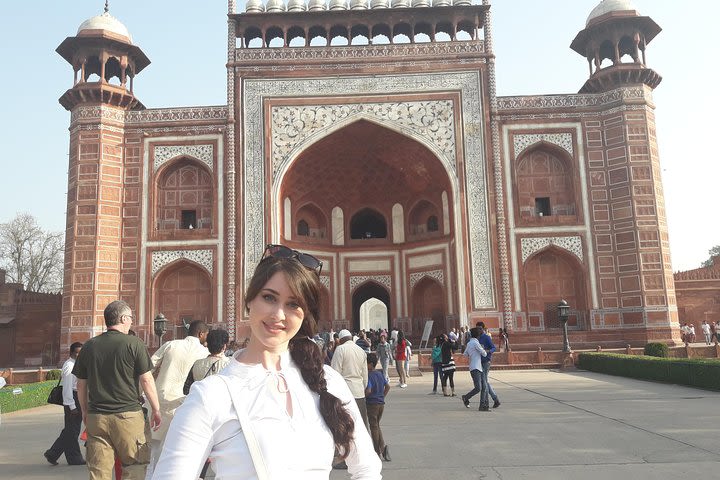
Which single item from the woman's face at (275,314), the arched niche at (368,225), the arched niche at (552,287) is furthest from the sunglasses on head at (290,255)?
the arched niche at (368,225)

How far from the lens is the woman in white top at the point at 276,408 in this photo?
1394 mm

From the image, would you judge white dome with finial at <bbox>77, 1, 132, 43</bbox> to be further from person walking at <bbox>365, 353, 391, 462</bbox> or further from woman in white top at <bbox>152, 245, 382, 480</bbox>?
woman in white top at <bbox>152, 245, 382, 480</bbox>

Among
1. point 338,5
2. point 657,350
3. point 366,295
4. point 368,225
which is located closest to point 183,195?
point 368,225

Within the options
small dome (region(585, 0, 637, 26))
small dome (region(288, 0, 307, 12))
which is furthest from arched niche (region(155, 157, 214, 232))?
small dome (region(585, 0, 637, 26))

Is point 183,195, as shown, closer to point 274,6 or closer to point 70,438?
point 274,6

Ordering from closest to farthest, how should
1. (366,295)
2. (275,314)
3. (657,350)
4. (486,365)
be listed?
(275,314) → (486,365) → (657,350) → (366,295)

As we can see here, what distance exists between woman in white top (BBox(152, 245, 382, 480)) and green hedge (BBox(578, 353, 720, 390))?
10.7 meters

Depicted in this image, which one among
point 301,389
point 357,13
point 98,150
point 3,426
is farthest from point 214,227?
point 301,389

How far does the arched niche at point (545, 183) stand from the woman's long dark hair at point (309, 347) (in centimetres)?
2012

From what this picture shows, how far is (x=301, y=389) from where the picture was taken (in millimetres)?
1586

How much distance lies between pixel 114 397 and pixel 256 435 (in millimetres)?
2669

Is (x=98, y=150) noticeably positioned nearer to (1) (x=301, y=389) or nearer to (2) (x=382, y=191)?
(2) (x=382, y=191)

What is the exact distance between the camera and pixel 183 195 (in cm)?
2170

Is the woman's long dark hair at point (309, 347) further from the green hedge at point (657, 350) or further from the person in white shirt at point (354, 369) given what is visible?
the green hedge at point (657, 350)
